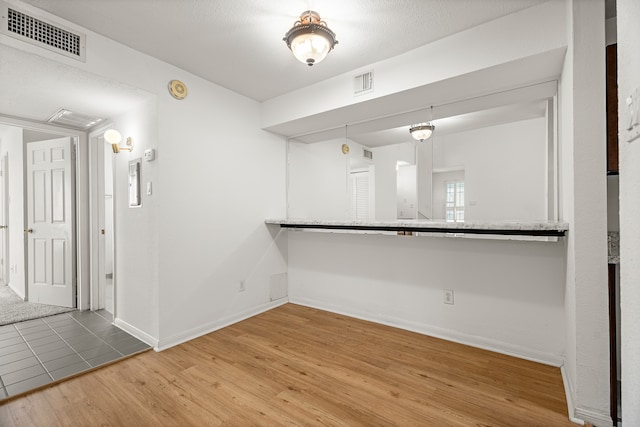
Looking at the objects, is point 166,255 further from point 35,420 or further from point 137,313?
point 35,420

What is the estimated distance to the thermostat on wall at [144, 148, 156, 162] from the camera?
101 inches

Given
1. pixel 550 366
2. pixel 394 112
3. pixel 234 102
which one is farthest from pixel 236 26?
pixel 550 366

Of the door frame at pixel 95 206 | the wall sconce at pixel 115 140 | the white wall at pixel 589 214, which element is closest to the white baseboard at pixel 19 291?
the door frame at pixel 95 206

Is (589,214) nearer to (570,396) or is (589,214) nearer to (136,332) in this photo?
(570,396)

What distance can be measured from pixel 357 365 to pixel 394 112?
7.65 feet

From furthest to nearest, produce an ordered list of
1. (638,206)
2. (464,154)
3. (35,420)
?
(464,154) < (35,420) < (638,206)

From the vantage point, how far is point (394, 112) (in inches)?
116

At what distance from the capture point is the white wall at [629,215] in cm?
76

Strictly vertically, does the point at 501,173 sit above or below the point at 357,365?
above

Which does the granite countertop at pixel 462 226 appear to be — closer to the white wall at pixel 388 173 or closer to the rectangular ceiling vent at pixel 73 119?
the white wall at pixel 388 173

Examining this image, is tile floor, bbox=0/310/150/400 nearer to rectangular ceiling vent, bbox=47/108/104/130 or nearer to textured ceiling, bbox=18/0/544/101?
rectangular ceiling vent, bbox=47/108/104/130

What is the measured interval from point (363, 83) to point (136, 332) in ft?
10.3

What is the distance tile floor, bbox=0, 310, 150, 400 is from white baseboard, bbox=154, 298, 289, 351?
16cm

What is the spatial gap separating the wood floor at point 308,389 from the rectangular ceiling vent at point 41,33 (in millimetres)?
2268
